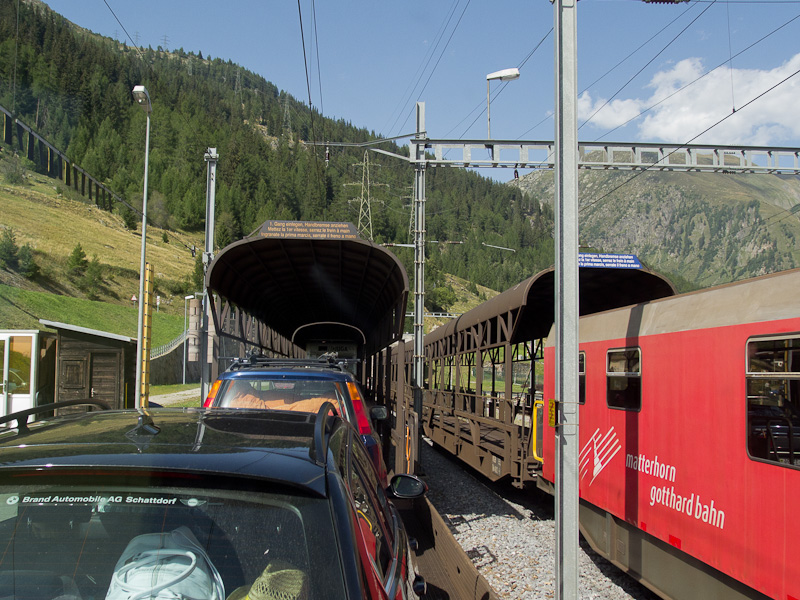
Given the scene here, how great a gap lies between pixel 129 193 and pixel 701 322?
9576 centimetres

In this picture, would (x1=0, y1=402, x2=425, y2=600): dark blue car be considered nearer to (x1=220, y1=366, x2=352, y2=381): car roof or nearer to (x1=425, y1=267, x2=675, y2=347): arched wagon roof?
(x1=220, y1=366, x2=352, y2=381): car roof

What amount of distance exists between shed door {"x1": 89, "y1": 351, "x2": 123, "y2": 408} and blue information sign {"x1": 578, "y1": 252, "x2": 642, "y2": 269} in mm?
11343

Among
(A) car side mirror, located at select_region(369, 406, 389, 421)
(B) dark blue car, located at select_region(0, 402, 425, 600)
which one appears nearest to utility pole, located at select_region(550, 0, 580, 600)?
(A) car side mirror, located at select_region(369, 406, 389, 421)

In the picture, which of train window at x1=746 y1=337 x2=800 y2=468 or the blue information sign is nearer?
train window at x1=746 y1=337 x2=800 y2=468

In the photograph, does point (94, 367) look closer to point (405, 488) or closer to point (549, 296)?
point (549, 296)

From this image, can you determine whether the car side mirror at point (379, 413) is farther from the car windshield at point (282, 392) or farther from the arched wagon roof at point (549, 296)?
the arched wagon roof at point (549, 296)

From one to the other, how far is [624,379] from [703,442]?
1745 mm

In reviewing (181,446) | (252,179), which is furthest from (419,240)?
(252,179)

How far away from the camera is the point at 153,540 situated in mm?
2148

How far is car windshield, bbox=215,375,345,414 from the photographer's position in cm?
704

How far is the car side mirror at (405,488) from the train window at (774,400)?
8.60ft

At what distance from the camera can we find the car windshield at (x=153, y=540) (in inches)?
81.6

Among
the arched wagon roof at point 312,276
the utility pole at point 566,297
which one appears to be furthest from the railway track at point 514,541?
the arched wagon roof at point 312,276

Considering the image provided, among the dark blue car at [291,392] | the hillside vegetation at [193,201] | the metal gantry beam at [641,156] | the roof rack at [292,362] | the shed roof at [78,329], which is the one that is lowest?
the dark blue car at [291,392]
